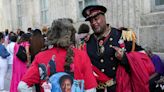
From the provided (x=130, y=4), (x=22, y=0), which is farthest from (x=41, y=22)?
(x=130, y=4)

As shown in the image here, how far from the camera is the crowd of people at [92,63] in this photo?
3574mm

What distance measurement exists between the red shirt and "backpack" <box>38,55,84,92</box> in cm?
4

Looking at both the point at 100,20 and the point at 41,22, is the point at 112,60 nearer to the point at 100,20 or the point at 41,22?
the point at 100,20

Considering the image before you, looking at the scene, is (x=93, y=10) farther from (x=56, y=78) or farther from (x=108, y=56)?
(x=56, y=78)

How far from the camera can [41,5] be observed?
58.0ft

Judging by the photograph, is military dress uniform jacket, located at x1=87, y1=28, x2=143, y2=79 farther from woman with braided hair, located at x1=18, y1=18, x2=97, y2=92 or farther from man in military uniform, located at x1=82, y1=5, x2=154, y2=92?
woman with braided hair, located at x1=18, y1=18, x2=97, y2=92

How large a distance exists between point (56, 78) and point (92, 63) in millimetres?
919

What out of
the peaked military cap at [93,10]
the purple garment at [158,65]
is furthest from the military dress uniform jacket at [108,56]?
the purple garment at [158,65]

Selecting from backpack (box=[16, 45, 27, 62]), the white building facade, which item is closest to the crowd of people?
backpack (box=[16, 45, 27, 62])

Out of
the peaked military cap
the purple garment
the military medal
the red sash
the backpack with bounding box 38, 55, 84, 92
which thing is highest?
the peaked military cap

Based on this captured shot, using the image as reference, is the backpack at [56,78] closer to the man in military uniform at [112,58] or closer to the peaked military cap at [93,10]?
the man in military uniform at [112,58]

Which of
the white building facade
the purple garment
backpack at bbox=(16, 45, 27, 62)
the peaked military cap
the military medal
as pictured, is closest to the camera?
the peaked military cap

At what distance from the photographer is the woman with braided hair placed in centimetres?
357

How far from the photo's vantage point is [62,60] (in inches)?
141
